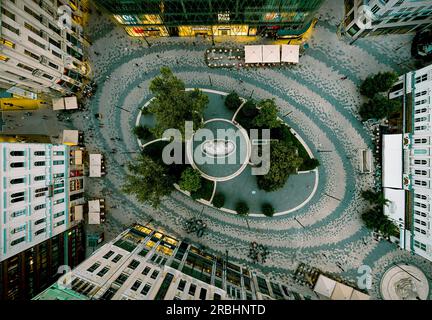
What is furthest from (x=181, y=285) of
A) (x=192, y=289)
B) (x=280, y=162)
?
(x=280, y=162)

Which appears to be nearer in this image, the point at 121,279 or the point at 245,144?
the point at 121,279

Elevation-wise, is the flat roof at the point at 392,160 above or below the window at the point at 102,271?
above

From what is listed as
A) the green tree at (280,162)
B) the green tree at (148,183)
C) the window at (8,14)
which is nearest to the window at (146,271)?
→ the green tree at (148,183)

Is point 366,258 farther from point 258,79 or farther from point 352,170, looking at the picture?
point 258,79

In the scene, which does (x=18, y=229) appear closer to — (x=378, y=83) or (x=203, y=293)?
(x=203, y=293)

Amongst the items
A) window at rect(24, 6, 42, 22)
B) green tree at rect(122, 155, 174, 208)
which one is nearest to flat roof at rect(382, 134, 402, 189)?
green tree at rect(122, 155, 174, 208)

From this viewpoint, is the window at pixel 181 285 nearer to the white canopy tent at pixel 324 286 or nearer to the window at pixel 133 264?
the window at pixel 133 264

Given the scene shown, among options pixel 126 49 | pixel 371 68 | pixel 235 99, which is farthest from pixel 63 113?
pixel 371 68
